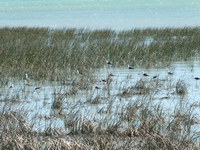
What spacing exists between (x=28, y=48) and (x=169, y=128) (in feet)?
41.5

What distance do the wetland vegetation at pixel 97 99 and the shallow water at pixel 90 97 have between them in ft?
0.07

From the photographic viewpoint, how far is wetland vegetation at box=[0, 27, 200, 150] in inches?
356

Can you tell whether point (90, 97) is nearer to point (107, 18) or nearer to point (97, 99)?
point (97, 99)

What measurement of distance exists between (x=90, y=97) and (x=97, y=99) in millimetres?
467

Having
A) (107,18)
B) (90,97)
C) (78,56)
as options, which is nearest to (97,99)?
(90,97)

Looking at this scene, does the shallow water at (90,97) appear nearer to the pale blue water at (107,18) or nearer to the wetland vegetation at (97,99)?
the wetland vegetation at (97,99)

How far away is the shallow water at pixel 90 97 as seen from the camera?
11.5 metres

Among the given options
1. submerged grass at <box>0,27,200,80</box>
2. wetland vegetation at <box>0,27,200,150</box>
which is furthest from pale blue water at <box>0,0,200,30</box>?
wetland vegetation at <box>0,27,200,150</box>

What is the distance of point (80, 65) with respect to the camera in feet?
59.6

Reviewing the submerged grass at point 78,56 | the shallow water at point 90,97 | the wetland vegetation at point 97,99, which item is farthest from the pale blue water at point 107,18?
the shallow water at point 90,97

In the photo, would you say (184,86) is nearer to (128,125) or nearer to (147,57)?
(128,125)

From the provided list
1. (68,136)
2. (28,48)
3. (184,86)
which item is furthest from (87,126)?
(28,48)

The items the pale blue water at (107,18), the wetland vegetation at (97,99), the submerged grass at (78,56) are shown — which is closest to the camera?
the wetland vegetation at (97,99)

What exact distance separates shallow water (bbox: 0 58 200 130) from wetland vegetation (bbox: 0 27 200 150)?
0.07ft
